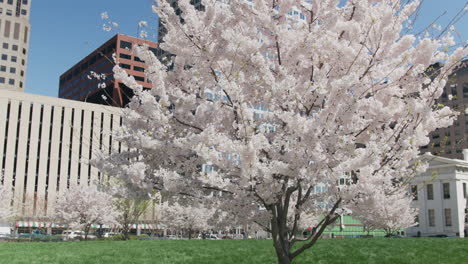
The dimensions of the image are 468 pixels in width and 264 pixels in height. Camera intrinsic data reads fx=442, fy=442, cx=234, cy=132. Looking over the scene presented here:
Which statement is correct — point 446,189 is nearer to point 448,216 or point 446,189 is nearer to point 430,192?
point 430,192

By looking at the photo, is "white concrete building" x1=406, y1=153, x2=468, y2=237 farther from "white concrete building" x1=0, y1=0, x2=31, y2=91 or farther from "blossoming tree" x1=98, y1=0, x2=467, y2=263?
"white concrete building" x1=0, y1=0, x2=31, y2=91

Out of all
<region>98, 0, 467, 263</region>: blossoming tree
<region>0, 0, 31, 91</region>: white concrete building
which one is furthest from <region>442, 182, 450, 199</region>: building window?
<region>0, 0, 31, 91</region>: white concrete building

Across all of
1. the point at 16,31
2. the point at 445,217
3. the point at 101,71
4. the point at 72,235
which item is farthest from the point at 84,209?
the point at 16,31

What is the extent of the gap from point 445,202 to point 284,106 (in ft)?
223

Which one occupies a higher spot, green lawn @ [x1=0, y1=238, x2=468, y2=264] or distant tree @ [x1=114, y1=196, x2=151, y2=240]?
distant tree @ [x1=114, y1=196, x2=151, y2=240]

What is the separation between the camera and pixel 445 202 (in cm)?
6675

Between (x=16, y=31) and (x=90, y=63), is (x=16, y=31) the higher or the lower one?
the higher one

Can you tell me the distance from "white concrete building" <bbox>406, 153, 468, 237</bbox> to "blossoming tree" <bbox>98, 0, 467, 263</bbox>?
6161cm

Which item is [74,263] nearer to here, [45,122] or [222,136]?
[222,136]

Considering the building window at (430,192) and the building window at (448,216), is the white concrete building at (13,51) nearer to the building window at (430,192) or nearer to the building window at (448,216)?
the building window at (430,192)

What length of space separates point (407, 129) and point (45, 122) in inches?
4507

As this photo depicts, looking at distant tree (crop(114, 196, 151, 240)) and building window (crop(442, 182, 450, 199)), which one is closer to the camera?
distant tree (crop(114, 196, 151, 240))

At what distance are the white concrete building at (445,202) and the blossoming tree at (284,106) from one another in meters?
61.6

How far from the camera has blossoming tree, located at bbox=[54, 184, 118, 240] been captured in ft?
161
